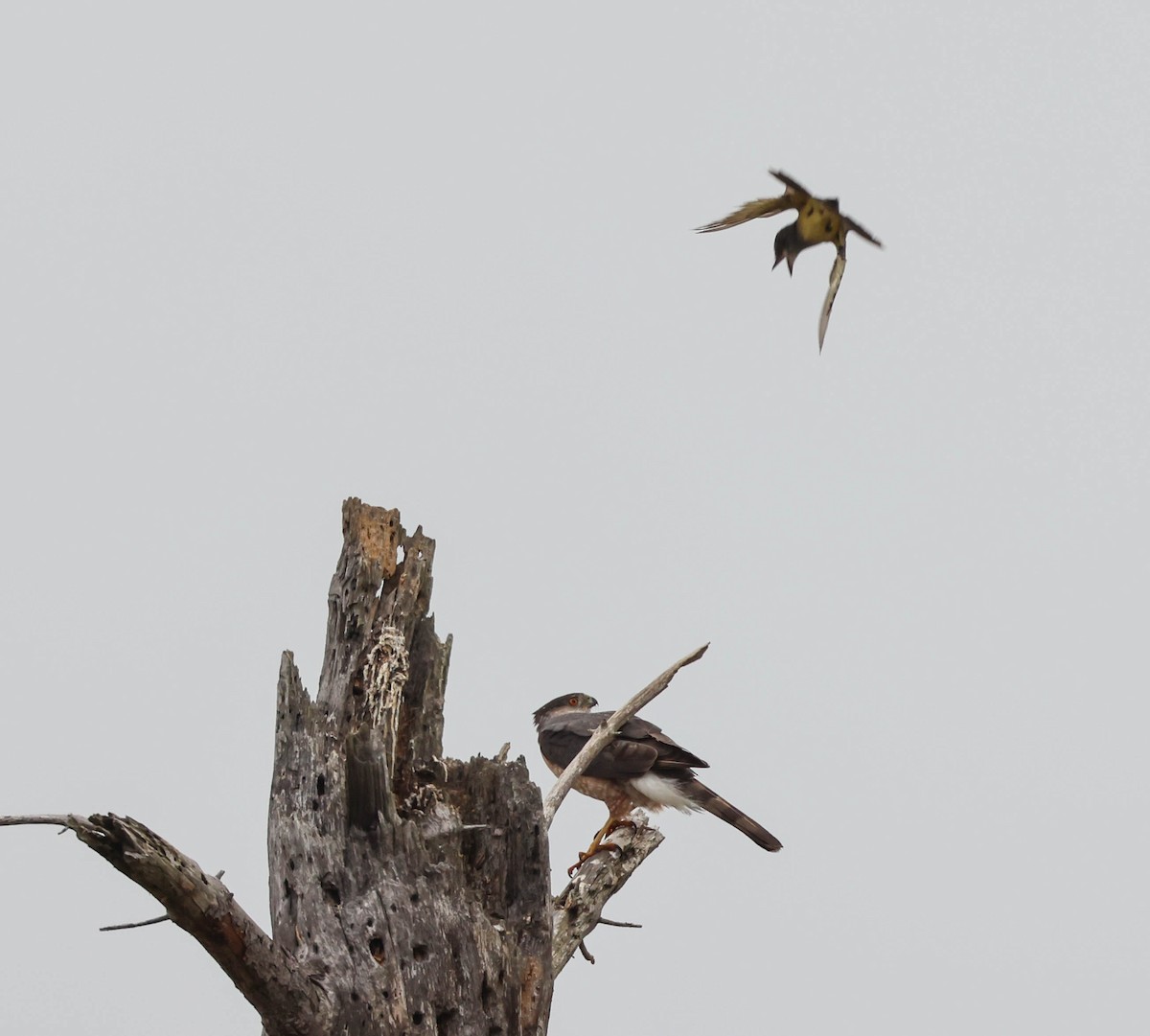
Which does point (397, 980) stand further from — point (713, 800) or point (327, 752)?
point (713, 800)

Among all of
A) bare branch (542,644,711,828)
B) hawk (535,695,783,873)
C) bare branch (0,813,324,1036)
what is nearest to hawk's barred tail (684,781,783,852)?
hawk (535,695,783,873)

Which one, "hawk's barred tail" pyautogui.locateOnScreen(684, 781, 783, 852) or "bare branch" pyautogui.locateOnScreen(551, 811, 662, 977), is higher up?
"hawk's barred tail" pyautogui.locateOnScreen(684, 781, 783, 852)

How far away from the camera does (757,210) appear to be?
534 centimetres

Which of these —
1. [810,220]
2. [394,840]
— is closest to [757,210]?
[810,220]

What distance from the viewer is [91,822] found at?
14.9 ft

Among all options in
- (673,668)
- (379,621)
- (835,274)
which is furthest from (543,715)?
(835,274)

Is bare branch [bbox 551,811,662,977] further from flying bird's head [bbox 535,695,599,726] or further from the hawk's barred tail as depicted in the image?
flying bird's head [bbox 535,695,599,726]

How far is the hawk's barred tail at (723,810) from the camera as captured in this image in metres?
8.32

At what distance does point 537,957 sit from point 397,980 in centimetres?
69

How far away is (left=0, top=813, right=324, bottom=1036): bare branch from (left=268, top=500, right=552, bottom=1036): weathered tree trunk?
139 mm

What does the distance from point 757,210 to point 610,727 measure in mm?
3090

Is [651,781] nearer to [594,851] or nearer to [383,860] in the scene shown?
[594,851]

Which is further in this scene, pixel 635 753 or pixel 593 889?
pixel 635 753

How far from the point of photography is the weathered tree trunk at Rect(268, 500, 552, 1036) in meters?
5.40
